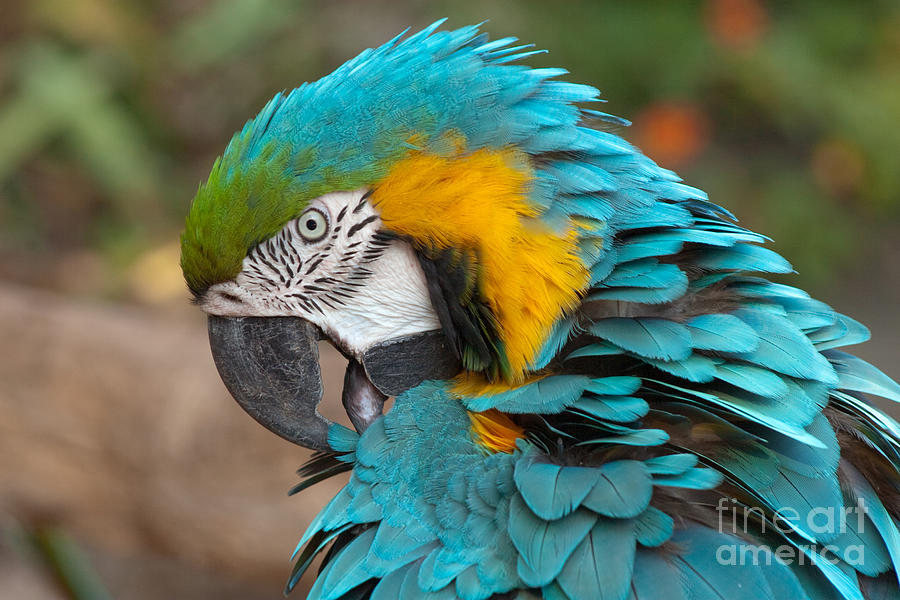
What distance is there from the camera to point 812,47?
401 centimetres

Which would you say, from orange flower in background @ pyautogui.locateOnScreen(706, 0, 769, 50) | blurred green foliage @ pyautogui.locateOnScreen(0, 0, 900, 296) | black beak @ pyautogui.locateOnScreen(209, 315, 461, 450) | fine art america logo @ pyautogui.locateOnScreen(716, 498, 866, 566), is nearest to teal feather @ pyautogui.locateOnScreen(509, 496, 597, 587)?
fine art america logo @ pyautogui.locateOnScreen(716, 498, 866, 566)

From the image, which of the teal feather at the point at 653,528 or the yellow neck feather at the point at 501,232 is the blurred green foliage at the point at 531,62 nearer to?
the yellow neck feather at the point at 501,232

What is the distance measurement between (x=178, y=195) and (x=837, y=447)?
3735mm

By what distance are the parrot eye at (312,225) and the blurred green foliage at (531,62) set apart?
2.75m

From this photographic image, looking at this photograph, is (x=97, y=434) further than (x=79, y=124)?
No

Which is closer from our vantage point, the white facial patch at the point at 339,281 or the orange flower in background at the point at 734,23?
the white facial patch at the point at 339,281

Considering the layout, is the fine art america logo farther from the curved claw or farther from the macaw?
the curved claw

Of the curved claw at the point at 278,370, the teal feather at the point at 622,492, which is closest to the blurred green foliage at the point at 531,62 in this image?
the curved claw at the point at 278,370

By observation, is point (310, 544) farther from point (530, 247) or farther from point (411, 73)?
point (411, 73)

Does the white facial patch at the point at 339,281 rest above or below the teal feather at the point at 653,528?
above

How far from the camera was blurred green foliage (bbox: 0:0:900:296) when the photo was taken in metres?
3.88

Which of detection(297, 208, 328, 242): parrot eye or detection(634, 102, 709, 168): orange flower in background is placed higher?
detection(297, 208, 328, 242): parrot eye

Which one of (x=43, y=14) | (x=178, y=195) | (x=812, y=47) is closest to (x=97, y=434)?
(x=178, y=195)

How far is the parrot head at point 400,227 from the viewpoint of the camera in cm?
109
